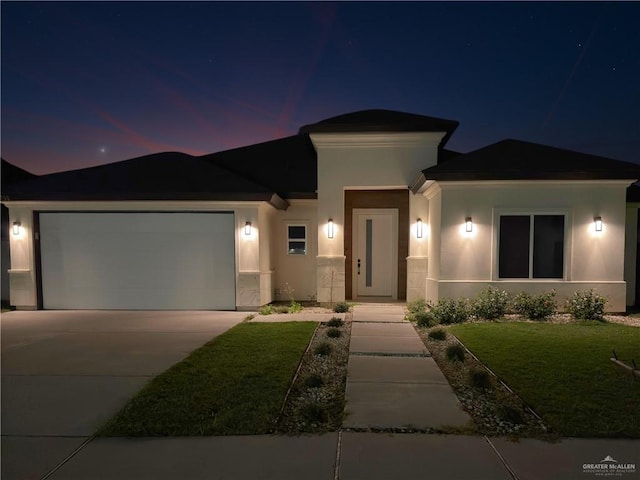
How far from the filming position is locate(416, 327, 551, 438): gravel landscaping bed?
3047mm

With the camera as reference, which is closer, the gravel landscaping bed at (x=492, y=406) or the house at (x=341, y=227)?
the gravel landscaping bed at (x=492, y=406)

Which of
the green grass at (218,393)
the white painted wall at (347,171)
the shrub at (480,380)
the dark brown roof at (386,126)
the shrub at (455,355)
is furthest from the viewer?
the white painted wall at (347,171)

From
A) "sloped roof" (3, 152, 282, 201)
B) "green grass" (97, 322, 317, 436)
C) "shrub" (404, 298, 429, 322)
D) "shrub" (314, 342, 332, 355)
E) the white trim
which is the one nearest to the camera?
"green grass" (97, 322, 317, 436)

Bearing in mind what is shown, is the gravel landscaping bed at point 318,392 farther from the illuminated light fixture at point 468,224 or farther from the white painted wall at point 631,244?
the white painted wall at point 631,244

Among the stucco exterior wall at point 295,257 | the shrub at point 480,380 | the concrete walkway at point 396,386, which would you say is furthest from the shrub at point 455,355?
the stucco exterior wall at point 295,257

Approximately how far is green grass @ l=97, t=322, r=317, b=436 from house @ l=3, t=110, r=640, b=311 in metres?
3.96

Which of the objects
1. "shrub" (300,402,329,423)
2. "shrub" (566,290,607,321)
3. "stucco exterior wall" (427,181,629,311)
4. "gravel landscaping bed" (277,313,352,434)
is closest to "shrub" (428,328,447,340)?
"gravel landscaping bed" (277,313,352,434)

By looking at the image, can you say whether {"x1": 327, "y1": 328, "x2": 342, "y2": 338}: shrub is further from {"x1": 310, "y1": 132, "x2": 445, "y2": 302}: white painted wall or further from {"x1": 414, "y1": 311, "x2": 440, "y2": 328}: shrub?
{"x1": 310, "y1": 132, "x2": 445, "y2": 302}: white painted wall

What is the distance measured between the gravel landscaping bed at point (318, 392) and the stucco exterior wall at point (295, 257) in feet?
15.8

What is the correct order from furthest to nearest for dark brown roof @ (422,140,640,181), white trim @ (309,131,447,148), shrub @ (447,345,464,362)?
white trim @ (309,131,447,148), dark brown roof @ (422,140,640,181), shrub @ (447,345,464,362)

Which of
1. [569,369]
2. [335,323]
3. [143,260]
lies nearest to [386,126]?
[335,323]

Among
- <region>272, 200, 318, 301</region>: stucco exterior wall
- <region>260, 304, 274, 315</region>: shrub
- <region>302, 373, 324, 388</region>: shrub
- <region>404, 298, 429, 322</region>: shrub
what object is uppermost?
<region>272, 200, 318, 301</region>: stucco exterior wall

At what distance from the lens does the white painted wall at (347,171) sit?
9688mm

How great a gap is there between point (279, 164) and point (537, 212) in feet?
25.8
